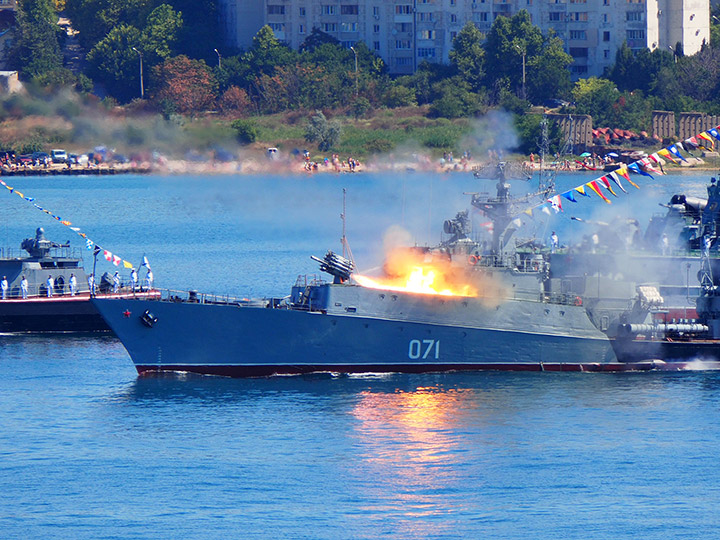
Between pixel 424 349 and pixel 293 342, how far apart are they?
18.5ft

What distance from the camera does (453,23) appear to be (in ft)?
583

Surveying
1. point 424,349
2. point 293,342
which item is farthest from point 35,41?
point 424,349

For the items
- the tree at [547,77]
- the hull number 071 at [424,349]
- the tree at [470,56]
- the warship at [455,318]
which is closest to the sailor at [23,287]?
the warship at [455,318]

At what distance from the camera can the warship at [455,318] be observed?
58.2 m

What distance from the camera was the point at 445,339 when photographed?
59.3 m

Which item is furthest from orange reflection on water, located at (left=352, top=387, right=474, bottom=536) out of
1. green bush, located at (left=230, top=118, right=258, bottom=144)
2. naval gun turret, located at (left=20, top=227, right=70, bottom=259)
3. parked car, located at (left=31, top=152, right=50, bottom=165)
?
parked car, located at (left=31, top=152, right=50, bottom=165)

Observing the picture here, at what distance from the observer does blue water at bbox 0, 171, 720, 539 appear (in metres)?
43.4

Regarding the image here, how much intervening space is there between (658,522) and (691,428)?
10073mm

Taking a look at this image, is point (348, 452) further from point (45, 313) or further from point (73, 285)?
point (73, 285)

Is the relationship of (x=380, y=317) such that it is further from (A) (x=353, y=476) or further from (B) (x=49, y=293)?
(B) (x=49, y=293)

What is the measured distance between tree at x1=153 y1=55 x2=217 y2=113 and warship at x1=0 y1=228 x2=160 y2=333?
1622cm

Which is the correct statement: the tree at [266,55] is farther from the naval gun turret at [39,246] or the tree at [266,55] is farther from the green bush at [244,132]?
the naval gun turret at [39,246]

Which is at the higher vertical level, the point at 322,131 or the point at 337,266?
the point at 322,131

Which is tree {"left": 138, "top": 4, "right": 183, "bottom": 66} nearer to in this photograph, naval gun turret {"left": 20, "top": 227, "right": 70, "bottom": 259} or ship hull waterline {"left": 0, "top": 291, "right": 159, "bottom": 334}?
naval gun turret {"left": 20, "top": 227, "right": 70, "bottom": 259}
